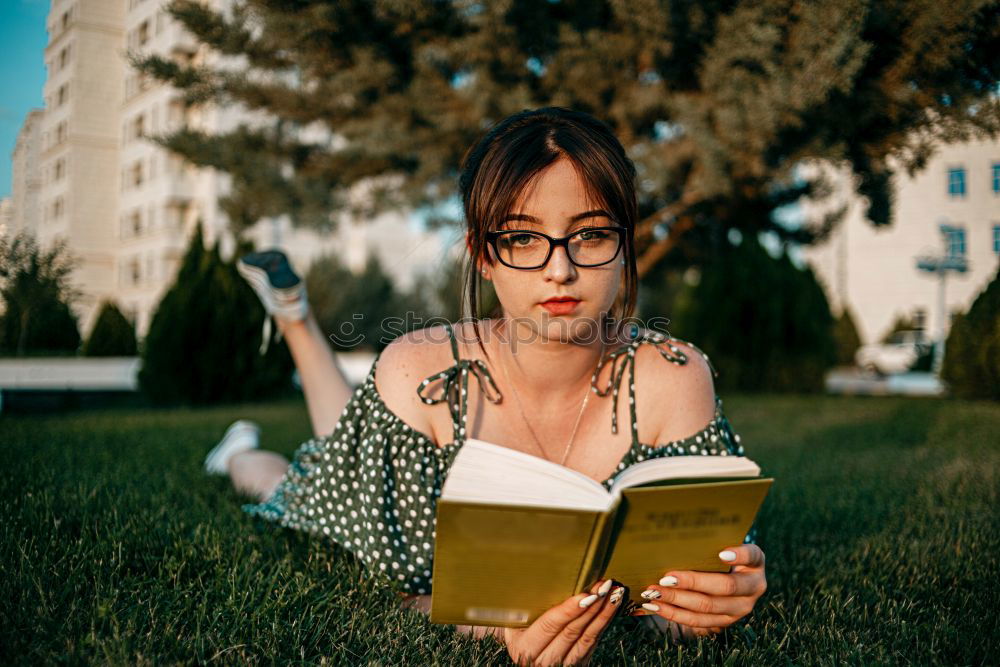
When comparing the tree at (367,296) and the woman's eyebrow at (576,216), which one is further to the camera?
the tree at (367,296)

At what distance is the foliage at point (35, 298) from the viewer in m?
4.71

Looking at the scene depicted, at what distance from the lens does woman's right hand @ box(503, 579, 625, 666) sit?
1386 mm

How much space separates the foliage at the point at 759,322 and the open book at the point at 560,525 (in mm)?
8911

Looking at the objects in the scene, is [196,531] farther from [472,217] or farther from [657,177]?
[657,177]

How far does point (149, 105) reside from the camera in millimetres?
7816

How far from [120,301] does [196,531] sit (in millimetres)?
5907

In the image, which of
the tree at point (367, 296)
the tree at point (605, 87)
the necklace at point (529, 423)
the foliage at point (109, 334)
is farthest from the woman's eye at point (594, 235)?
the tree at point (367, 296)

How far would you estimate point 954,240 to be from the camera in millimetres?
8203

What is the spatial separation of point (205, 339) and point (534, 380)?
7080 millimetres

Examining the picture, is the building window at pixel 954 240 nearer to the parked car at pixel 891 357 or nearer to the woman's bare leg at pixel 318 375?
the woman's bare leg at pixel 318 375

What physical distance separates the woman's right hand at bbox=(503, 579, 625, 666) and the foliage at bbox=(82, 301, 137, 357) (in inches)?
258

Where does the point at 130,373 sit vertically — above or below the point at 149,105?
below

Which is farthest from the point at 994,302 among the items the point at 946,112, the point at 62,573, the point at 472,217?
the point at 62,573

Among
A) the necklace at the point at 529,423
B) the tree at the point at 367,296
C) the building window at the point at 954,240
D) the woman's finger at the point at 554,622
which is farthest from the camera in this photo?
the tree at the point at 367,296
